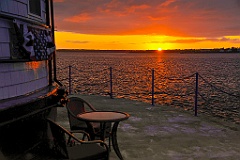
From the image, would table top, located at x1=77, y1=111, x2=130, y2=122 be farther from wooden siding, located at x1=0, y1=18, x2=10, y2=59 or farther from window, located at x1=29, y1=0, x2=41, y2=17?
window, located at x1=29, y1=0, x2=41, y2=17

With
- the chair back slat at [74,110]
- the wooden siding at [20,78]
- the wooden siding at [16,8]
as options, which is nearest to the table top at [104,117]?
the chair back slat at [74,110]

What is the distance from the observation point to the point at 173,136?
21.8 ft

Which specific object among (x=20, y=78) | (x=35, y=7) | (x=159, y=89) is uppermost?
(x=35, y=7)

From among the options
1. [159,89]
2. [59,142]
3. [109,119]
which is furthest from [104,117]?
[159,89]

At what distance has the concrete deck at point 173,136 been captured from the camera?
5516 mm

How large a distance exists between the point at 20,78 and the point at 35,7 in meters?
1.54

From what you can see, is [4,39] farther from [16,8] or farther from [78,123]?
[78,123]

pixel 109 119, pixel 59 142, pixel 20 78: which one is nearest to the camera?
pixel 59 142

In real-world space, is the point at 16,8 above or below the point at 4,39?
above

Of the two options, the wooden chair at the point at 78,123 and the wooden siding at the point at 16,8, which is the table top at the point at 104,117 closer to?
the wooden chair at the point at 78,123

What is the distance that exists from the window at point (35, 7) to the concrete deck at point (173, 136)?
3.13 m

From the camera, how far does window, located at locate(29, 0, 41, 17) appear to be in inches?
189

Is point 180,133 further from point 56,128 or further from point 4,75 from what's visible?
point 4,75

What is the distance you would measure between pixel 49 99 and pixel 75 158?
131cm
